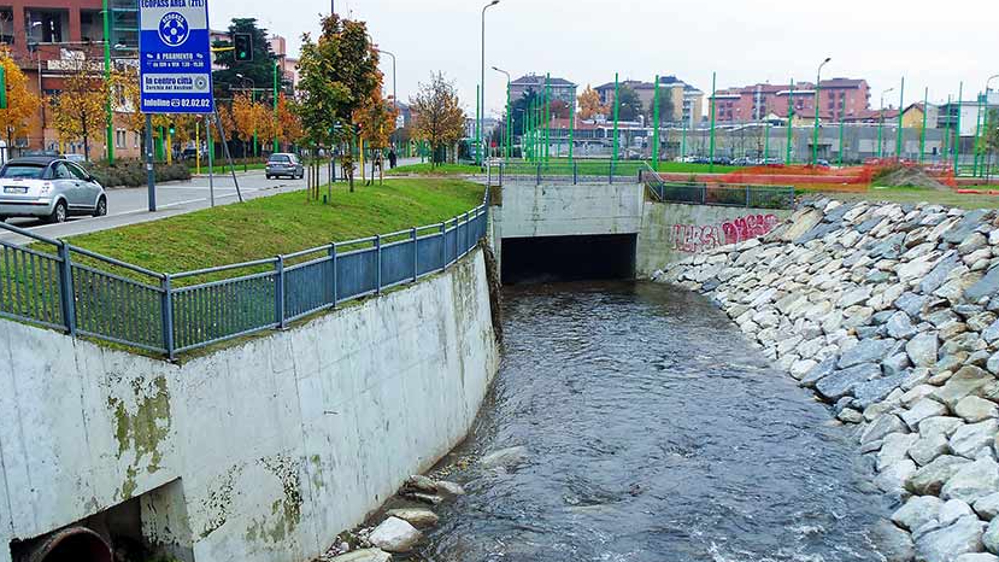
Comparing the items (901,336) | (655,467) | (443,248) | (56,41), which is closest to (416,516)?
(655,467)

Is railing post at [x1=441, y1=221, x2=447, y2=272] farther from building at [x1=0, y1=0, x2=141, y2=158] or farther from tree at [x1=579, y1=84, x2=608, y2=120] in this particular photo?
tree at [x1=579, y1=84, x2=608, y2=120]

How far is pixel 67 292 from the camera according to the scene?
8.72 meters

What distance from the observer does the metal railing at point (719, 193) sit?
37156 mm

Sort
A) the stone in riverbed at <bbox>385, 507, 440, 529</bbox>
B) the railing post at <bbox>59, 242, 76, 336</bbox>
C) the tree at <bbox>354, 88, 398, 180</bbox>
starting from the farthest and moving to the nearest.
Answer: the tree at <bbox>354, 88, 398, 180</bbox>
the stone in riverbed at <bbox>385, 507, 440, 529</bbox>
the railing post at <bbox>59, 242, 76, 336</bbox>

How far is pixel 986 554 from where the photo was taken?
11.7 metres

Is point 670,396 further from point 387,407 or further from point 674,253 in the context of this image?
point 674,253

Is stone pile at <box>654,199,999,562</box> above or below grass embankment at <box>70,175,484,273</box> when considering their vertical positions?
below

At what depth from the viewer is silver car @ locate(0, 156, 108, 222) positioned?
63.5ft

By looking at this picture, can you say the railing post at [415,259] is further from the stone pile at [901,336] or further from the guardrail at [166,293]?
the stone pile at [901,336]

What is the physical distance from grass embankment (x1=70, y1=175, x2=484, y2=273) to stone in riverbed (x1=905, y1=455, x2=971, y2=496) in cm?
1078

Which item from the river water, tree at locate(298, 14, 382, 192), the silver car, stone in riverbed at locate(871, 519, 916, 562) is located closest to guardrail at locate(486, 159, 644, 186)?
tree at locate(298, 14, 382, 192)

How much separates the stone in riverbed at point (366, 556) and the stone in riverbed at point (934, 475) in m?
8.26

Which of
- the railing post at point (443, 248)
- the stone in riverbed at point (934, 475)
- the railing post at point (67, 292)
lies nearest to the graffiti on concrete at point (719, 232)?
the railing post at point (443, 248)

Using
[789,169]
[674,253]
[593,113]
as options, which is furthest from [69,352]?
[593,113]
